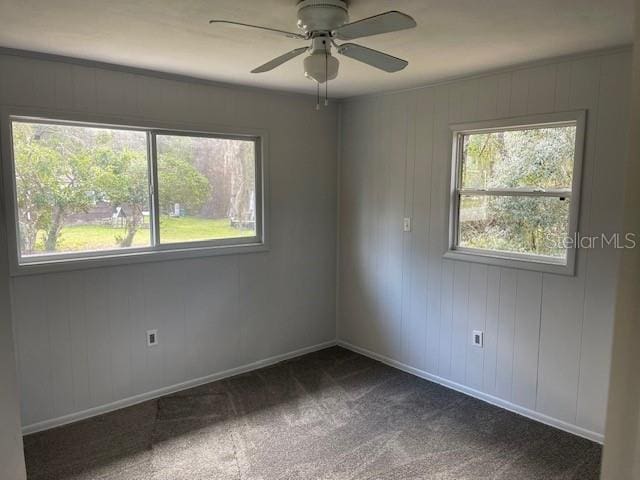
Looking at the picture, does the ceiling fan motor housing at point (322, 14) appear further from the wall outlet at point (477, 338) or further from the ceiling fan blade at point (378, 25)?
the wall outlet at point (477, 338)

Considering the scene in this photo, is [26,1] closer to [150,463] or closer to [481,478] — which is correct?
[150,463]

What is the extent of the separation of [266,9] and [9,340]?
1670 mm

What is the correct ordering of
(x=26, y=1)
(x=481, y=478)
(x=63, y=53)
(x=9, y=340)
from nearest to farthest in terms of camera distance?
(x=9, y=340) → (x=26, y=1) → (x=481, y=478) → (x=63, y=53)

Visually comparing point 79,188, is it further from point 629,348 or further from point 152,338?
point 629,348

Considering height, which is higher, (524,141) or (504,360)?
(524,141)

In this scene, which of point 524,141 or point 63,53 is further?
point 524,141

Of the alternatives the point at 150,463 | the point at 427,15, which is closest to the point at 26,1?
the point at 427,15

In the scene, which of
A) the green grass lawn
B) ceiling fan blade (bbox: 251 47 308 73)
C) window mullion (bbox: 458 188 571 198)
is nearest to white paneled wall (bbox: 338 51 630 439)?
window mullion (bbox: 458 188 571 198)

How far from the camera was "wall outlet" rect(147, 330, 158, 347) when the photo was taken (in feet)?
11.0

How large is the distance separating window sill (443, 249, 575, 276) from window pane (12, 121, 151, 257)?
2.42m

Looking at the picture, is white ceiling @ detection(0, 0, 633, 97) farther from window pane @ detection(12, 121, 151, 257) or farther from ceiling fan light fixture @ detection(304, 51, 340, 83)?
window pane @ detection(12, 121, 151, 257)

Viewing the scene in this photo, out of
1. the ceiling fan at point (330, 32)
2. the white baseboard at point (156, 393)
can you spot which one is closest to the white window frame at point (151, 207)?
the white baseboard at point (156, 393)

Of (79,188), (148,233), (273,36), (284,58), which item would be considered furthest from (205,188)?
(284,58)

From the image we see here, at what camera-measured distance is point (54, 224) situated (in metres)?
2.93
